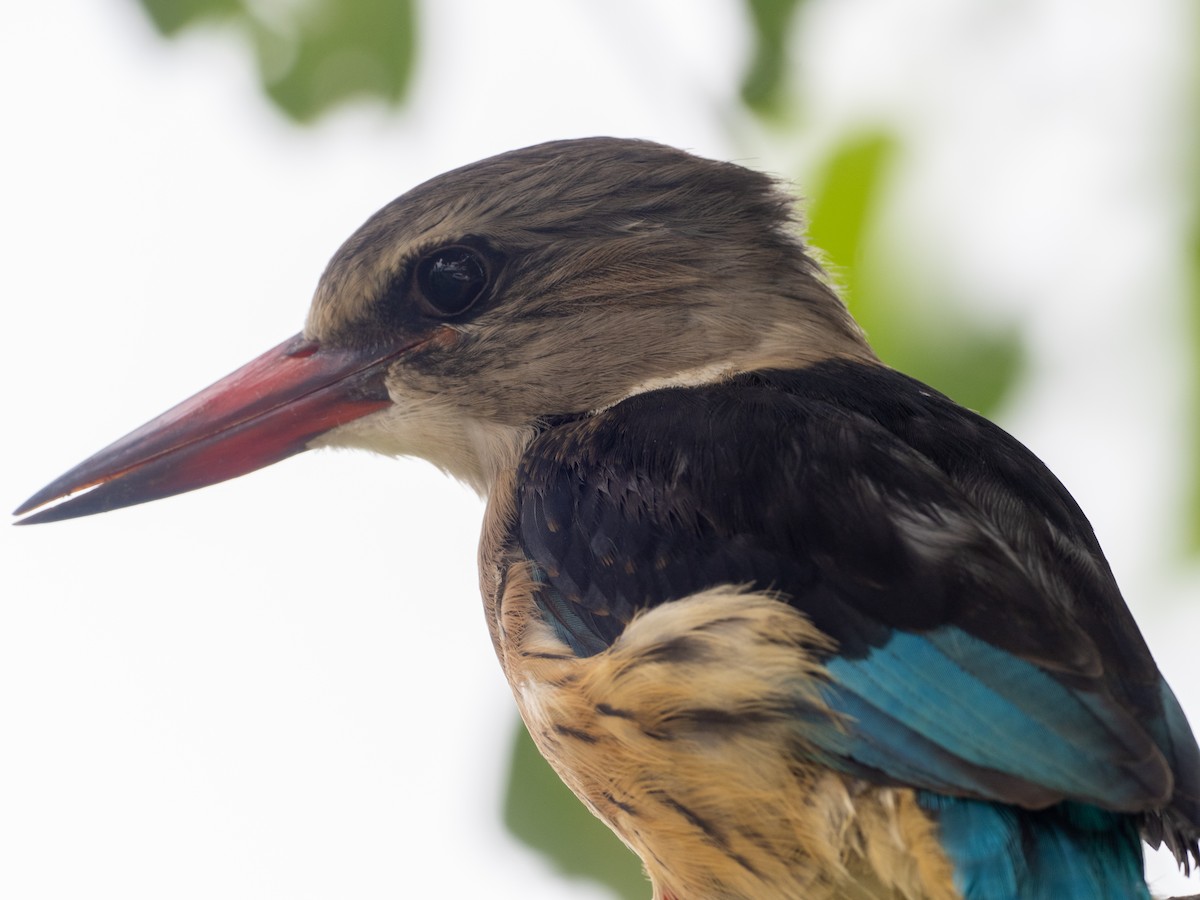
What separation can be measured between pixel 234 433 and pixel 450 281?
413 mm

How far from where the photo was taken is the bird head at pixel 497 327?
7.28ft

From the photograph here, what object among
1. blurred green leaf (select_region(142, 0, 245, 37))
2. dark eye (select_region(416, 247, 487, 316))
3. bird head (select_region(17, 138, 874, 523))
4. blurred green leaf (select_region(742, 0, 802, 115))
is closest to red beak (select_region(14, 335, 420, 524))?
bird head (select_region(17, 138, 874, 523))

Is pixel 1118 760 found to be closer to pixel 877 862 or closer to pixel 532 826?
pixel 877 862

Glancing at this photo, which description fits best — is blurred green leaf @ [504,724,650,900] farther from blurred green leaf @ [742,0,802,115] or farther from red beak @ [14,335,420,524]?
blurred green leaf @ [742,0,802,115]

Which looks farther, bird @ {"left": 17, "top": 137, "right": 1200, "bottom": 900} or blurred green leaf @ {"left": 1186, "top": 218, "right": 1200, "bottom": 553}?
blurred green leaf @ {"left": 1186, "top": 218, "right": 1200, "bottom": 553}

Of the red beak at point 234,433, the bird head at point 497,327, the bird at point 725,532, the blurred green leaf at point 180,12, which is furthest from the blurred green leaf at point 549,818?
the blurred green leaf at point 180,12

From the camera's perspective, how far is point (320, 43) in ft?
6.95

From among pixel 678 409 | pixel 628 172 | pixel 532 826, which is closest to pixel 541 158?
pixel 628 172

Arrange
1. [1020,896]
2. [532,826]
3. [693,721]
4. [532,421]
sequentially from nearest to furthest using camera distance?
[1020,896] → [693,721] → [532,826] → [532,421]

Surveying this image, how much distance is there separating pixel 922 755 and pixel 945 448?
498mm

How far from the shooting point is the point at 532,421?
2215 mm

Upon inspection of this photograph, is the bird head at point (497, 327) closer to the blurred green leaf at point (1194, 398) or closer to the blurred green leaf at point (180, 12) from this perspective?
the blurred green leaf at point (180, 12)

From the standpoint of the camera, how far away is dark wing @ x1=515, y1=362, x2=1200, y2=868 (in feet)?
4.83

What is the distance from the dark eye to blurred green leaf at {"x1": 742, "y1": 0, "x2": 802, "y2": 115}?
51cm
